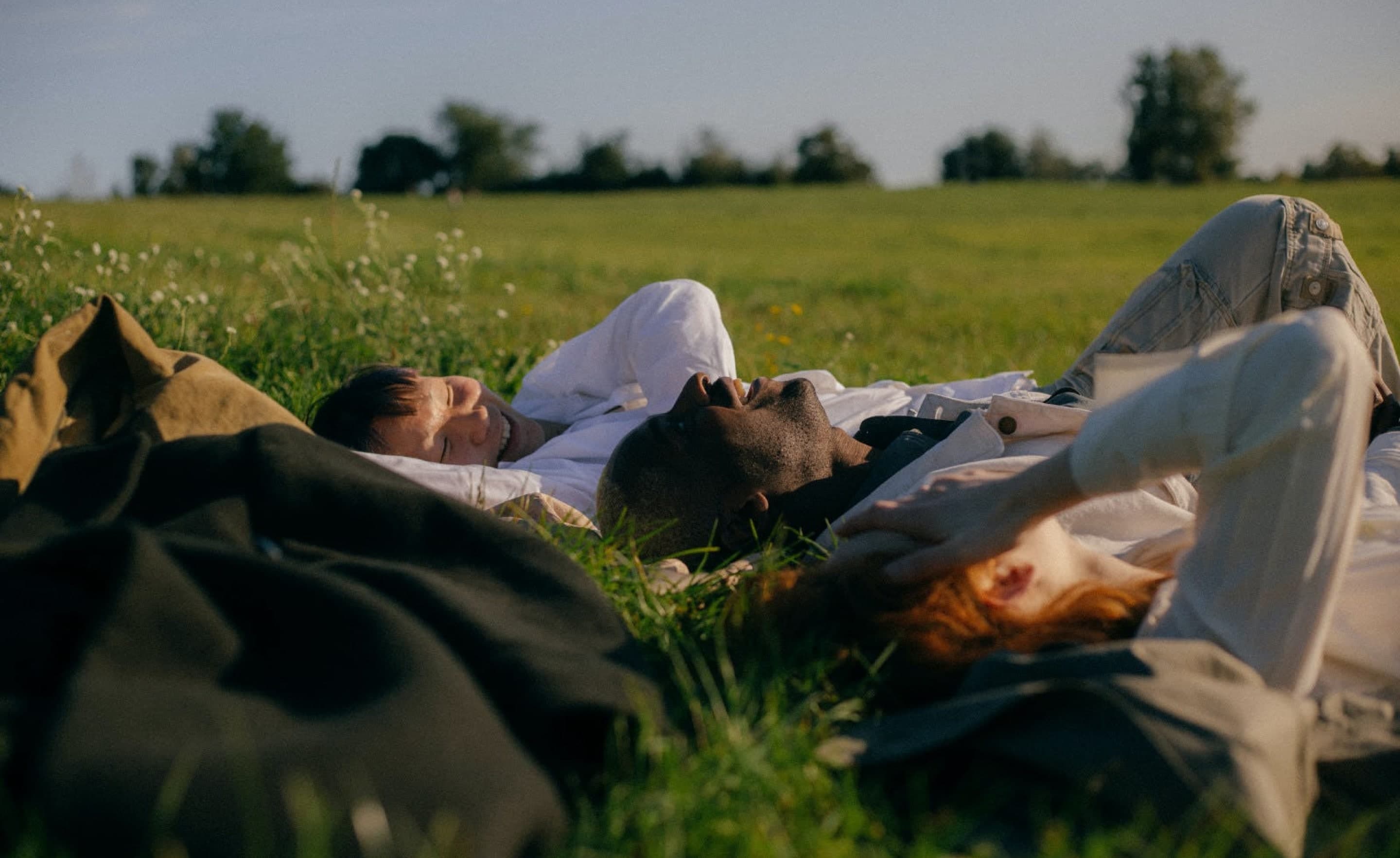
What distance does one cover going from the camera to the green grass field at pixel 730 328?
1834 millimetres

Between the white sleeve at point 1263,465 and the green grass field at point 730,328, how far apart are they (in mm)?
368

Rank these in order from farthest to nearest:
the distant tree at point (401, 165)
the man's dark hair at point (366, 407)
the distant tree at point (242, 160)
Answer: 1. the distant tree at point (401, 165)
2. the distant tree at point (242, 160)
3. the man's dark hair at point (366, 407)

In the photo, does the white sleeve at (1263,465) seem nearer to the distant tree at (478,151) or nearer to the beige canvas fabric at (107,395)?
the beige canvas fabric at (107,395)

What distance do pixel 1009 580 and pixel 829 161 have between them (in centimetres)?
9081

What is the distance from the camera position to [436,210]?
45.7 meters

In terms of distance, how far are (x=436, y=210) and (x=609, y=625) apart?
45.9 m

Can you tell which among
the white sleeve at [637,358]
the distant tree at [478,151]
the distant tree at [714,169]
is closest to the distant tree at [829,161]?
the distant tree at [714,169]

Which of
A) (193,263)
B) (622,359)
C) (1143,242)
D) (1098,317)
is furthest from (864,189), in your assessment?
(622,359)

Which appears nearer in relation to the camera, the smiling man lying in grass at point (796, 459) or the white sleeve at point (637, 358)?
the smiling man lying in grass at point (796, 459)

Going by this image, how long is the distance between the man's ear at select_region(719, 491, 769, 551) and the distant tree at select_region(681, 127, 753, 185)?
8515 cm

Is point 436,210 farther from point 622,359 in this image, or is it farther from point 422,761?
point 422,761

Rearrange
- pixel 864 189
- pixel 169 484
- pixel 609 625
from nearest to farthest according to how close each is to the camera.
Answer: pixel 609 625
pixel 169 484
pixel 864 189

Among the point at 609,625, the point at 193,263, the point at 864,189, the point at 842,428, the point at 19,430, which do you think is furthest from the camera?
the point at 864,189

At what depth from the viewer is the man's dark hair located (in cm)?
382
